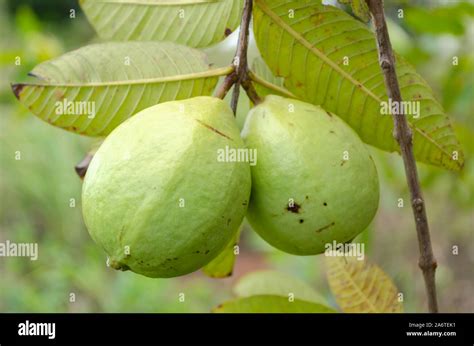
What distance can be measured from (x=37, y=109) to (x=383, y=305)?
843 millimetres

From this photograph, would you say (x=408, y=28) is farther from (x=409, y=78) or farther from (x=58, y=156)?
(x=58, y=156)

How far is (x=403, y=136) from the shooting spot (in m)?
0.92

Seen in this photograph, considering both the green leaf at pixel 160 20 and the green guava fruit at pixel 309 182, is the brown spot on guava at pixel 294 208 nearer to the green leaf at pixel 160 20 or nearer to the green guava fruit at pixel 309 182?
the green guava fruit at pixel 309 182

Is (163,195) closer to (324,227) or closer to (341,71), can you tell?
(324,227)

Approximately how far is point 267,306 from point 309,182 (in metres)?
0.48

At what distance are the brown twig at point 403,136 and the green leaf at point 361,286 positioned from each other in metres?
0.38

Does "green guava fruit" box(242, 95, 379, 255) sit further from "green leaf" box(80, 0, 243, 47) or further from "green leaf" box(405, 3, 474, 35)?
"green leaf" box(405, 3, 474, 35)

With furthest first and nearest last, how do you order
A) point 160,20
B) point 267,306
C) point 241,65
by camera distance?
point 267,306 → point 160,20 → point 241,65

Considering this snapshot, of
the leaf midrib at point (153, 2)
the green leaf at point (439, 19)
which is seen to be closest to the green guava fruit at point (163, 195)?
the leaf midrib at point (153, 2)

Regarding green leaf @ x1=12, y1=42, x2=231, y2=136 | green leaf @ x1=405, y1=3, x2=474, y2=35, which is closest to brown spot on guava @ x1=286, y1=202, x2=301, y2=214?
green leaf @ x1=12, y1=42, x2=231, y2=136

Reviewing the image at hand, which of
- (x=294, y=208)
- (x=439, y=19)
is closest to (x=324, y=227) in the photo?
(x=294, y=208)

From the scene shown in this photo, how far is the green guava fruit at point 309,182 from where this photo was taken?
0.96 m
